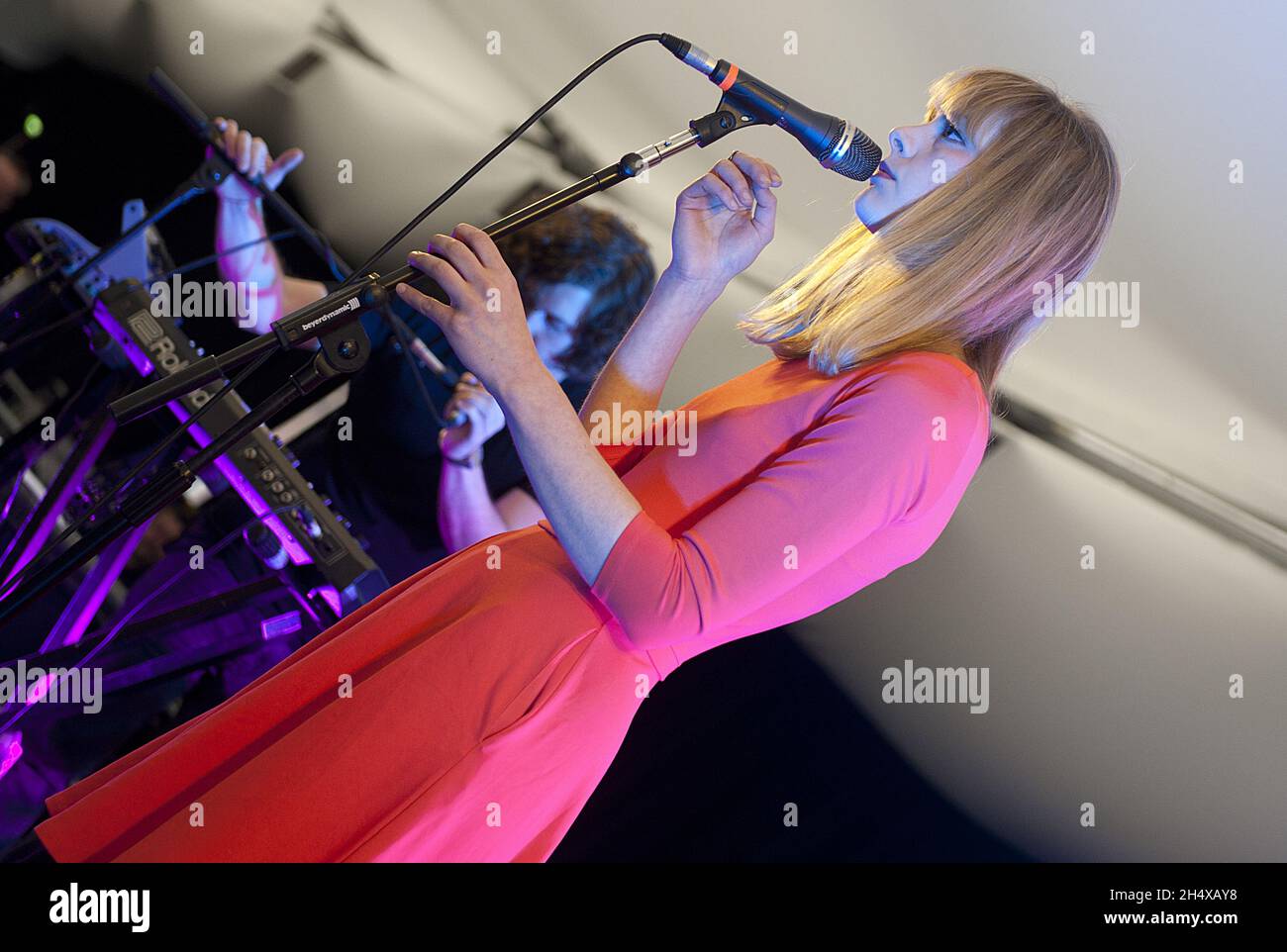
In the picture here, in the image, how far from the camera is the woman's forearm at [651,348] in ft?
4.29

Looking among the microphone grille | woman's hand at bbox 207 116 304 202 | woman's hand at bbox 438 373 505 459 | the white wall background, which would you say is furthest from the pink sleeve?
woman's hand at bbox 207 116 304 202

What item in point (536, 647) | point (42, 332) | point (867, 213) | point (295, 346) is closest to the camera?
point (295, 346)

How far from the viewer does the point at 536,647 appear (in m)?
1.09

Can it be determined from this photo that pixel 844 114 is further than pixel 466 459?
No

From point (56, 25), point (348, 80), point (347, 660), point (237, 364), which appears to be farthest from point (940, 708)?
point (56, 25)

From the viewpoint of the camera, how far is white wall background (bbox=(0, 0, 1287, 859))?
6.36ft

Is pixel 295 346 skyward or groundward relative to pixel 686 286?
groundward

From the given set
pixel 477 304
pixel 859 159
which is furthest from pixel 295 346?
pixel 859 159

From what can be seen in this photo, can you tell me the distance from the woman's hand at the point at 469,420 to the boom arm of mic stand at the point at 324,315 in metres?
1.34

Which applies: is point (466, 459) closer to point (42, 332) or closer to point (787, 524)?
point (42, 332)

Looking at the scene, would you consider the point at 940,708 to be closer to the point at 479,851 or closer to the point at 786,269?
the point at 786,269

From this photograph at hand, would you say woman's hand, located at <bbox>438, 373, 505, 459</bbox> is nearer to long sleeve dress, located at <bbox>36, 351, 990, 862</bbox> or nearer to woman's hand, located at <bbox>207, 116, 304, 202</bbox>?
woman's hand, located at <bbox>207, 116, 304, 202</bbox>

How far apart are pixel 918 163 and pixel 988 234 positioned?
0.44 feet

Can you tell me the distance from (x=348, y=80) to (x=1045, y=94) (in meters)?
1.88
